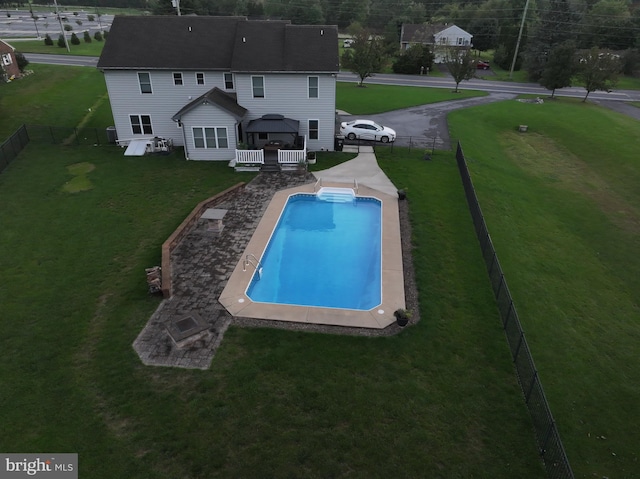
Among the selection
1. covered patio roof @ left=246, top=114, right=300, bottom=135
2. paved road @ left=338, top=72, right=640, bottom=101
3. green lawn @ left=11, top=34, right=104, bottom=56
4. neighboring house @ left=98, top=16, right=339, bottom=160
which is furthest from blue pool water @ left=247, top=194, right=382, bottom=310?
green lawn @ left=11, top=34, right=104, bottom=56

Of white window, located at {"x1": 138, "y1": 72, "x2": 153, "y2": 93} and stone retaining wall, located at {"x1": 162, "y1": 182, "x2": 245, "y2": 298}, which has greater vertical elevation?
white window, located at {"x1": 138, "y1": 72, "x2": 153, "y2": 93}

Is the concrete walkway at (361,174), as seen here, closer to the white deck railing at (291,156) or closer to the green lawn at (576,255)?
the white deck railing at (291,156)

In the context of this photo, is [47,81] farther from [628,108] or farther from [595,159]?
[628,108]

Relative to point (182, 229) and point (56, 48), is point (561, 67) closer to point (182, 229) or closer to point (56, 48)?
point (182, 229)

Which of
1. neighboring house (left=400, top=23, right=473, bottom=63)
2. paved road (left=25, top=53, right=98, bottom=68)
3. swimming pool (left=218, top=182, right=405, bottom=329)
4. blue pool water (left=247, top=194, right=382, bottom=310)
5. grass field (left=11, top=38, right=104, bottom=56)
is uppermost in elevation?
neighboring house (left=400, top=23, right=473, bottom=63)

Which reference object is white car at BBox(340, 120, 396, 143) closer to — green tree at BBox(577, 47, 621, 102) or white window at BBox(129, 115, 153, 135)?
white window at BBox(129, 115, 153, 135)

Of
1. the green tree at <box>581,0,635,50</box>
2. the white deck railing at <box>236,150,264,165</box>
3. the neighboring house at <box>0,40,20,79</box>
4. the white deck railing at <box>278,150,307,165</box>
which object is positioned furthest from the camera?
the green tree at <box>581,0,635,50</box>

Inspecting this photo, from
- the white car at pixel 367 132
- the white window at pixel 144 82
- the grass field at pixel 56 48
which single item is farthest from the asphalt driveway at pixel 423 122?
the grass field at pixel 56 48
